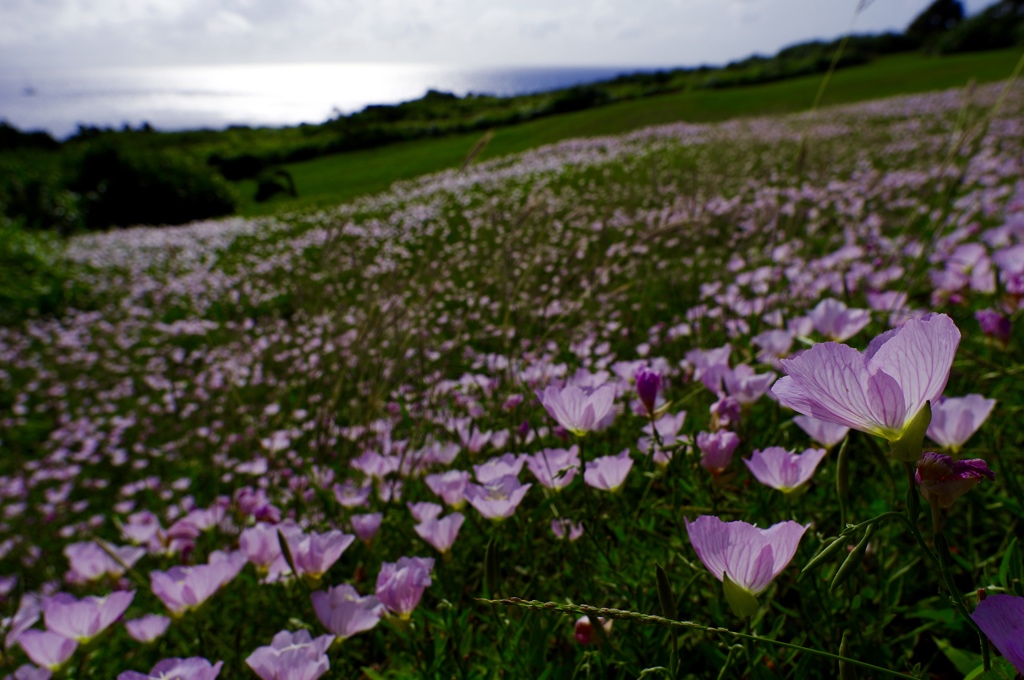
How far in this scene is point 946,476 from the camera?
0.56 m

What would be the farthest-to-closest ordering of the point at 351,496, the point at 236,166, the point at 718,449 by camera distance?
the point at 236,166, the point at 351,496, the point at 718,449

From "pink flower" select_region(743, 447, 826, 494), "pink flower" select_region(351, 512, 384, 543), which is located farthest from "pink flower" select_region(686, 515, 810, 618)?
"pink flower" select_region(351, 512, 384, 543)

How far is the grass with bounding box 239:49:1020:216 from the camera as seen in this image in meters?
18.3

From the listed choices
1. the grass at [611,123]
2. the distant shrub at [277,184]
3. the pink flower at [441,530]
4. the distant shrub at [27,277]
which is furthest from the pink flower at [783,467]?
the grass at [611,123]

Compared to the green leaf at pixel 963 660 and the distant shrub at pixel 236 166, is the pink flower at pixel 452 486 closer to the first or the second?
the green leaf at pixel 963 660

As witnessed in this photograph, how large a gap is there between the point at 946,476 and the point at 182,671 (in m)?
1.10

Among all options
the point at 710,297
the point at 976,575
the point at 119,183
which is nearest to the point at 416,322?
the point at 976,575

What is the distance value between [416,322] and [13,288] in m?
9.26

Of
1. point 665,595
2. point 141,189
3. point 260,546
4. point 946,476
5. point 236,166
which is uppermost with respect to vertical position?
point 946,476

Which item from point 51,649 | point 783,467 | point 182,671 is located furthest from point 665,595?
point 51,649

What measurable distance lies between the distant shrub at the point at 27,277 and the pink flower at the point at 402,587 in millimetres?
9167

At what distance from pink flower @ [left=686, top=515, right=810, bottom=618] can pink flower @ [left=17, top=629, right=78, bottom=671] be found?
1.23 metres

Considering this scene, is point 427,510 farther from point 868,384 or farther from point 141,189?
point 141,189

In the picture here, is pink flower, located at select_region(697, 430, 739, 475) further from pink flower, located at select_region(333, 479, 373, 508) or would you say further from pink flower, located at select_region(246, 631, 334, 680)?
pink flower, located at select_region(333, 479, 373, 508)
